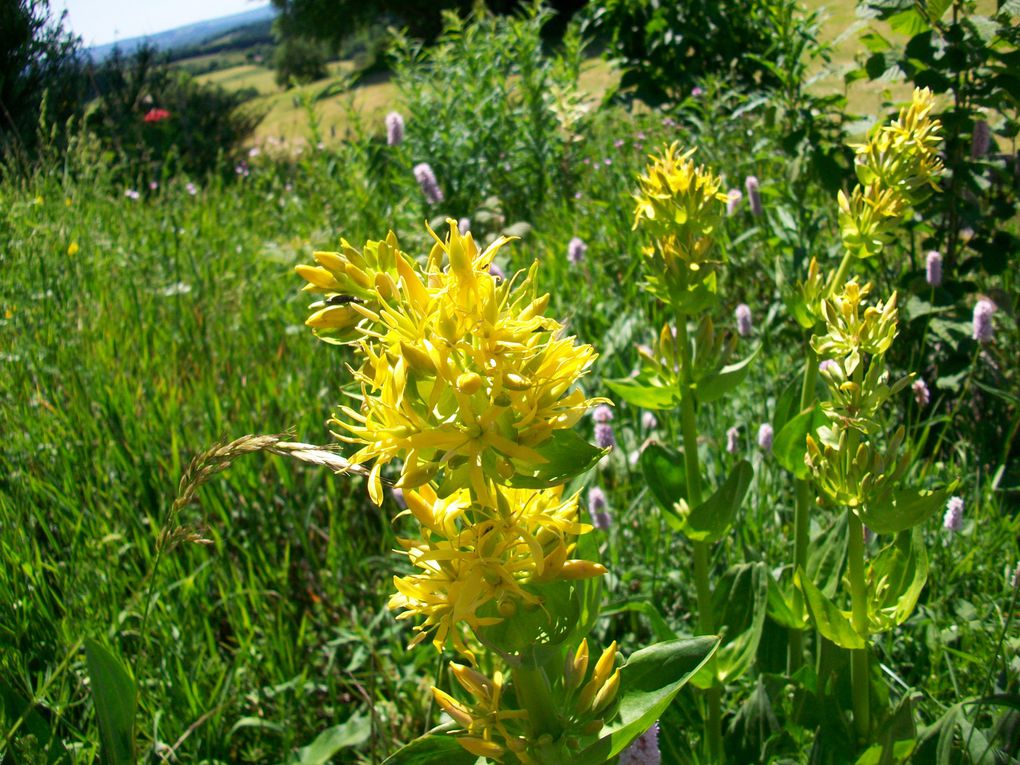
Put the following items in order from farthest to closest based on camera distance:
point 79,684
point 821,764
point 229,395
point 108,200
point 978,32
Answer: point 108,200 < point 229,395 < point 978,32 < point 79,684 < point 821,764

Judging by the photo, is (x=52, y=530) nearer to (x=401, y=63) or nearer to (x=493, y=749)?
(x=493, y=749)

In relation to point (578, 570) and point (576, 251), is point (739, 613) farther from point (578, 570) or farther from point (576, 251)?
point (576, 251)

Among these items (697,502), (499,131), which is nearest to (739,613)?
(697,502)

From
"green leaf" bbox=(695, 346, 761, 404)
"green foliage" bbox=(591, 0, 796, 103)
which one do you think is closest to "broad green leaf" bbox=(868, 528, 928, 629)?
"green leaf" bbox=(695, 346, 761, 404)

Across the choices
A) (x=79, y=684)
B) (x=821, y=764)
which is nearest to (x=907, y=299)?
(x=821, y=764)

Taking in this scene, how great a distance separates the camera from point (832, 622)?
4.64 ft

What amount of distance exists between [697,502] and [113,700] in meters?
1.14

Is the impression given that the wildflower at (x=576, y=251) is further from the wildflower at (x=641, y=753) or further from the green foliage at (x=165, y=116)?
the green foliage at (x=165, y=116)

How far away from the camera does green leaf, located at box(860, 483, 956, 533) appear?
1.34 metres

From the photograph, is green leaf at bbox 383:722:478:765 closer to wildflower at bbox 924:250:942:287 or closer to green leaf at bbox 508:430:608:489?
green leaf at bbox 508:430:608:489

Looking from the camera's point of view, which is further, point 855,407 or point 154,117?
point 154,117

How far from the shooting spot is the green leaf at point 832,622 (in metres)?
1.39

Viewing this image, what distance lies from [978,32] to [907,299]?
889 mm

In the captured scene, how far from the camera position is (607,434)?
220 cm
